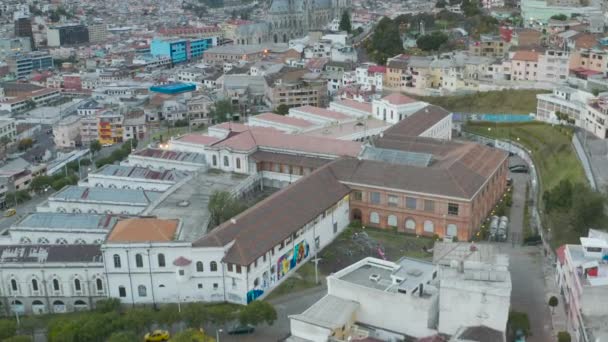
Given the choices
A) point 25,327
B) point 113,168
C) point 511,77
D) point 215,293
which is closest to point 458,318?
point 215,293

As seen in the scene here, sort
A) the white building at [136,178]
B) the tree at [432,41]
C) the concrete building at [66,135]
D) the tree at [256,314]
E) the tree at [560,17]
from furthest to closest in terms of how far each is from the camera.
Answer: the tree at [560,17]
the tree at [432,41]
the concrete building at [66,135]
the white building at [136,178]
the tree at [256,314]

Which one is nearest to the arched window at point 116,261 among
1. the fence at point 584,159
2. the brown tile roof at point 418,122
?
the brown tile roof at point 418,122

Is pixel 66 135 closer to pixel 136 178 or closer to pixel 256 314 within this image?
pixel 136 178

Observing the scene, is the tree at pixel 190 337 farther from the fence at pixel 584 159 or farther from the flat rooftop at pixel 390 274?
the fence at pixel 584 159

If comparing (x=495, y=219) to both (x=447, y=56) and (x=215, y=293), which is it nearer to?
(x=215, y=293)

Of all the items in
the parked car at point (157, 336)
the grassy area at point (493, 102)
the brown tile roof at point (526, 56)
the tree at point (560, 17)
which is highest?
the tree at point (560, 17)

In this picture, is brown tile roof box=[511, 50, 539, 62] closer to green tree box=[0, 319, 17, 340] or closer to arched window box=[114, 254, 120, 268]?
arched window box=[114, 254, 120, 268]
